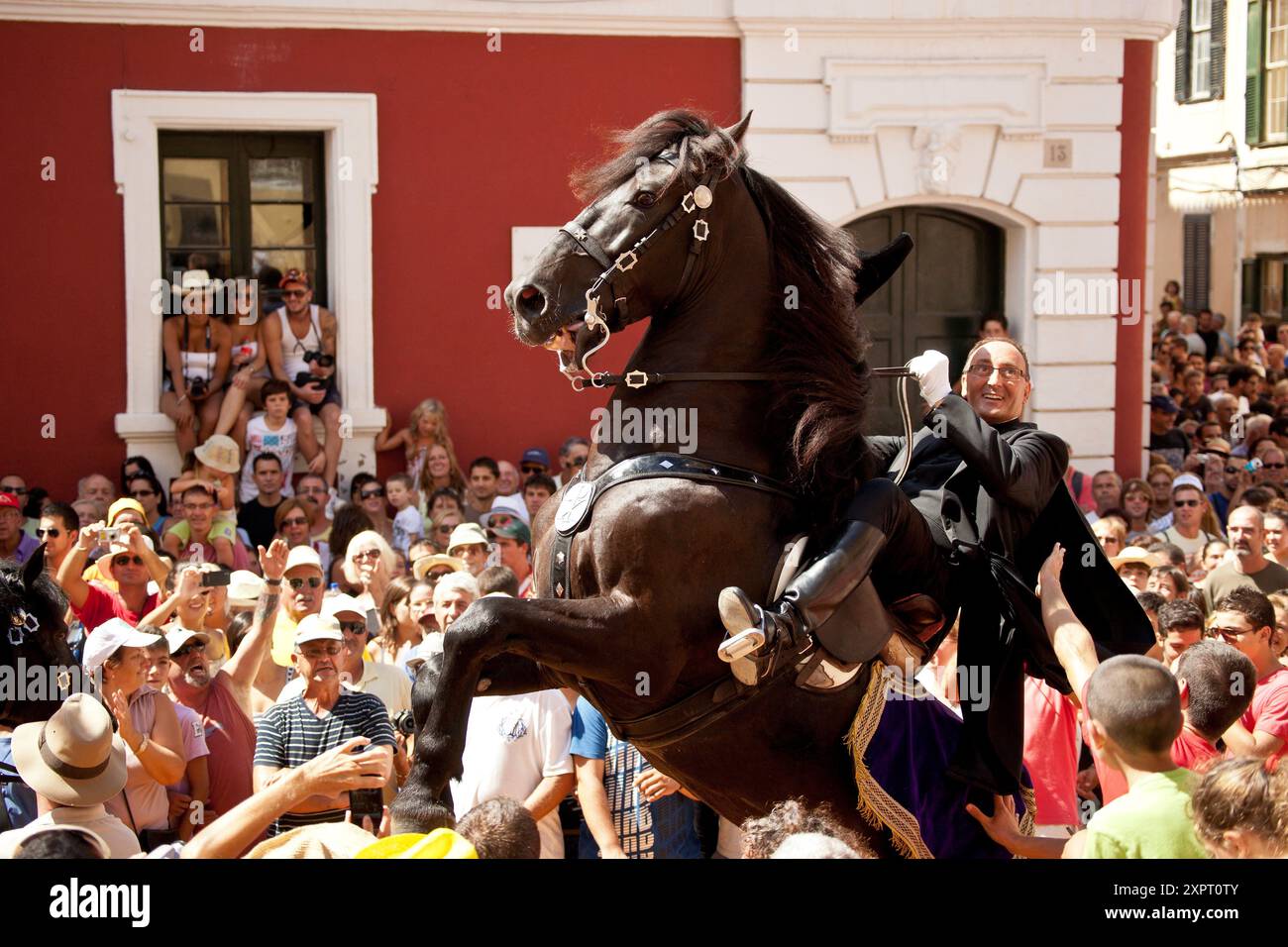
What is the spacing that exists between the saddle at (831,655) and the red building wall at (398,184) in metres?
7.57

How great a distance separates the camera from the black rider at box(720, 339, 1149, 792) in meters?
5.17

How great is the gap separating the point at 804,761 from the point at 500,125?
28.3ft

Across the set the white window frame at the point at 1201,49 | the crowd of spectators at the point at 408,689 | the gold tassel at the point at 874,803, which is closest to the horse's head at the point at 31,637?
the crowd of spectators at the point at 408,689

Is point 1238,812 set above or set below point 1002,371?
below

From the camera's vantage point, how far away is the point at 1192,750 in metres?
5.78

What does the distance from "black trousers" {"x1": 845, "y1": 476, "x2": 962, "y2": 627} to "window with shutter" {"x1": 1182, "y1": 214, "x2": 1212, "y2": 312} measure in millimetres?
21071

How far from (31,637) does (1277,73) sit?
21426 mm

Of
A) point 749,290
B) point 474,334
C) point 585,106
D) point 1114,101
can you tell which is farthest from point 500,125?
point 749,290

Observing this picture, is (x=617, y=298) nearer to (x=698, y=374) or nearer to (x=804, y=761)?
(x=698, y=374)

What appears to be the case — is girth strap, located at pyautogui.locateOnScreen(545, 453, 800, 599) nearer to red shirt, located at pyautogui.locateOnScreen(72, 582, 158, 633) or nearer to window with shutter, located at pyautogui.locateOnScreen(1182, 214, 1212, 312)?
red shirt, located at pyautogui.locateOnScreen(72, 582, 158, 633)

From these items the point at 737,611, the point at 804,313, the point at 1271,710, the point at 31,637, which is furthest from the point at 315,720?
the point at 1271,710

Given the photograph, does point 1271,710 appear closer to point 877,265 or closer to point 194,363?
point 877,265

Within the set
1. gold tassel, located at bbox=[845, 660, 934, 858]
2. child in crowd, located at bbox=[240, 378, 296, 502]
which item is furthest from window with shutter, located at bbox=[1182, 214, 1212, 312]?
gold tassel, located at bbox=[845, 660, 934, 858]

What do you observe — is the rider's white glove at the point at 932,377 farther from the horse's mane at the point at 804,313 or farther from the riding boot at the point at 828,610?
the riding boot at the point at 828,610
